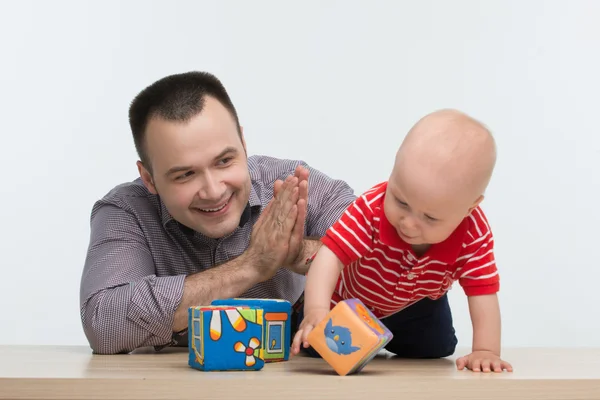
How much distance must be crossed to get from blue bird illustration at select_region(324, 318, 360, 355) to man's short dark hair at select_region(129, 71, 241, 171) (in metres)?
0.78

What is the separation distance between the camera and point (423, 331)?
1685 mm

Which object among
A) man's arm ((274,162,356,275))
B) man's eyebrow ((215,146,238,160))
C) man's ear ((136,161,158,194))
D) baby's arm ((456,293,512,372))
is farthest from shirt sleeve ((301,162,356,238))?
baby's arm ((456,293,512,372))

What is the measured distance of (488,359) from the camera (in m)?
1.30

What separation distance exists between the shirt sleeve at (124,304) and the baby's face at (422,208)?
0.54m

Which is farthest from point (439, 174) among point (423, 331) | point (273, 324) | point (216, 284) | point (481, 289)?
point (216, 284)

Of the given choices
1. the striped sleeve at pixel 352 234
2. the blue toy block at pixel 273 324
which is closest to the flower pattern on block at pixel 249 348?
the blue toy block at pixel 273 324

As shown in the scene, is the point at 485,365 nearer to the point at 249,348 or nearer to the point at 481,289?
the point at 481,289

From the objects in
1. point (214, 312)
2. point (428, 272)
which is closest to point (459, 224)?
point (428, 272)

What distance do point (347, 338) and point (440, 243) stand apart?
30cm

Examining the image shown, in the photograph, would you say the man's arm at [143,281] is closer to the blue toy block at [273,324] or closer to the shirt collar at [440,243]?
the blue toy block at [273,324]

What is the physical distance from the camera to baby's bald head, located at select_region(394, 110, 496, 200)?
126cm

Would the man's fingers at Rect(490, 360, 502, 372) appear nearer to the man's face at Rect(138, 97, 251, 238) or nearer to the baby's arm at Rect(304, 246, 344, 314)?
the baby's arm at Rect(304, 246, 344, 314)

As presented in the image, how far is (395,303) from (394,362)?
121 millimetres

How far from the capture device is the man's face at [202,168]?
178 cm
